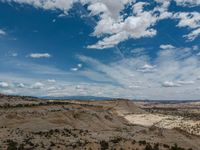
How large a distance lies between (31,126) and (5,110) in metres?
10.3

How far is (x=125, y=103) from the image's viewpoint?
406 feet

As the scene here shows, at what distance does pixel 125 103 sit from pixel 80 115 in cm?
6159

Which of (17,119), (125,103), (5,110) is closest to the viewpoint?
(17,119)

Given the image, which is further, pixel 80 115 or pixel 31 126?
pixel 80 115

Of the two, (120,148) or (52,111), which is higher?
(52,111)

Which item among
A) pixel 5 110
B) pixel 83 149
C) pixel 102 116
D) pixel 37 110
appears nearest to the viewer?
pixel 83 149

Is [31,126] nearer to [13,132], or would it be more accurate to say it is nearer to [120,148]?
[13,132]

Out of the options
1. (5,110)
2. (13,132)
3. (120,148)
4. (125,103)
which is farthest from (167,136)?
(125,103)

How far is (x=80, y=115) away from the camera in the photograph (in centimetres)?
6388

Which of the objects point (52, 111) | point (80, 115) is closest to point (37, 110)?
point (52, 111)

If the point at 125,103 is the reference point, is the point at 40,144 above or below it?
below

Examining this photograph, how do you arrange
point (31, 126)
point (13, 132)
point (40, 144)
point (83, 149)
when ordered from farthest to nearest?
point (31, 126), point (13, 132), point (40, 144), point (83, 149)

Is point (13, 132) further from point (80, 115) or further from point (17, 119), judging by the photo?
point (80, 115)

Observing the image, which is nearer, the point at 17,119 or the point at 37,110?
the point at 17,119
